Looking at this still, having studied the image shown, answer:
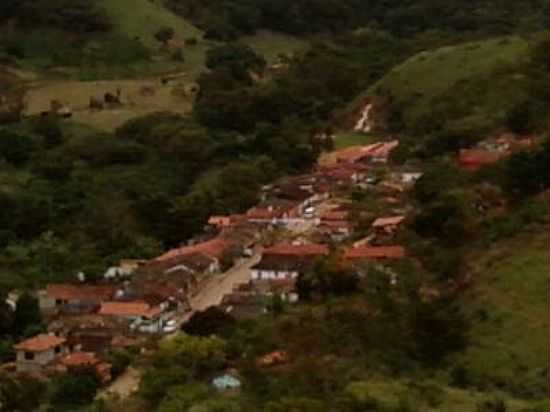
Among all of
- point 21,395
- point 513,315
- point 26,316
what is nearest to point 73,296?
point 26,316

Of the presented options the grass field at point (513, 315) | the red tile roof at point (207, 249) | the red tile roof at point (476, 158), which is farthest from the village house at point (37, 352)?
the red tile roof at point (476, 158)

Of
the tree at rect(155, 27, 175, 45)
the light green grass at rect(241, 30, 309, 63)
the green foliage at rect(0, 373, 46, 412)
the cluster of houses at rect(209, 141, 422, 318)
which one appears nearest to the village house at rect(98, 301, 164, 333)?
the cluster of houses at rect(209, 141, 422, 318)

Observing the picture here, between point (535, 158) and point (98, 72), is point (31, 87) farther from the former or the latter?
point (535, 158)

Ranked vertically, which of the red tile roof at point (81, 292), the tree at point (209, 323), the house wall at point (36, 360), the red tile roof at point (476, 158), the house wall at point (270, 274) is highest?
the red tile roof at point (476, 158)

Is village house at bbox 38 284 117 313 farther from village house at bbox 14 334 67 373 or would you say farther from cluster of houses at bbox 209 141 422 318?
cluster of houses at bbox 209 141 422 318

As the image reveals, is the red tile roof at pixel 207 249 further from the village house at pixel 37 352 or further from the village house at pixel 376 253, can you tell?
the village house at pixel 37 352

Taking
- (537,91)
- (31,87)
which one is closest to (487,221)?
(537,91)
